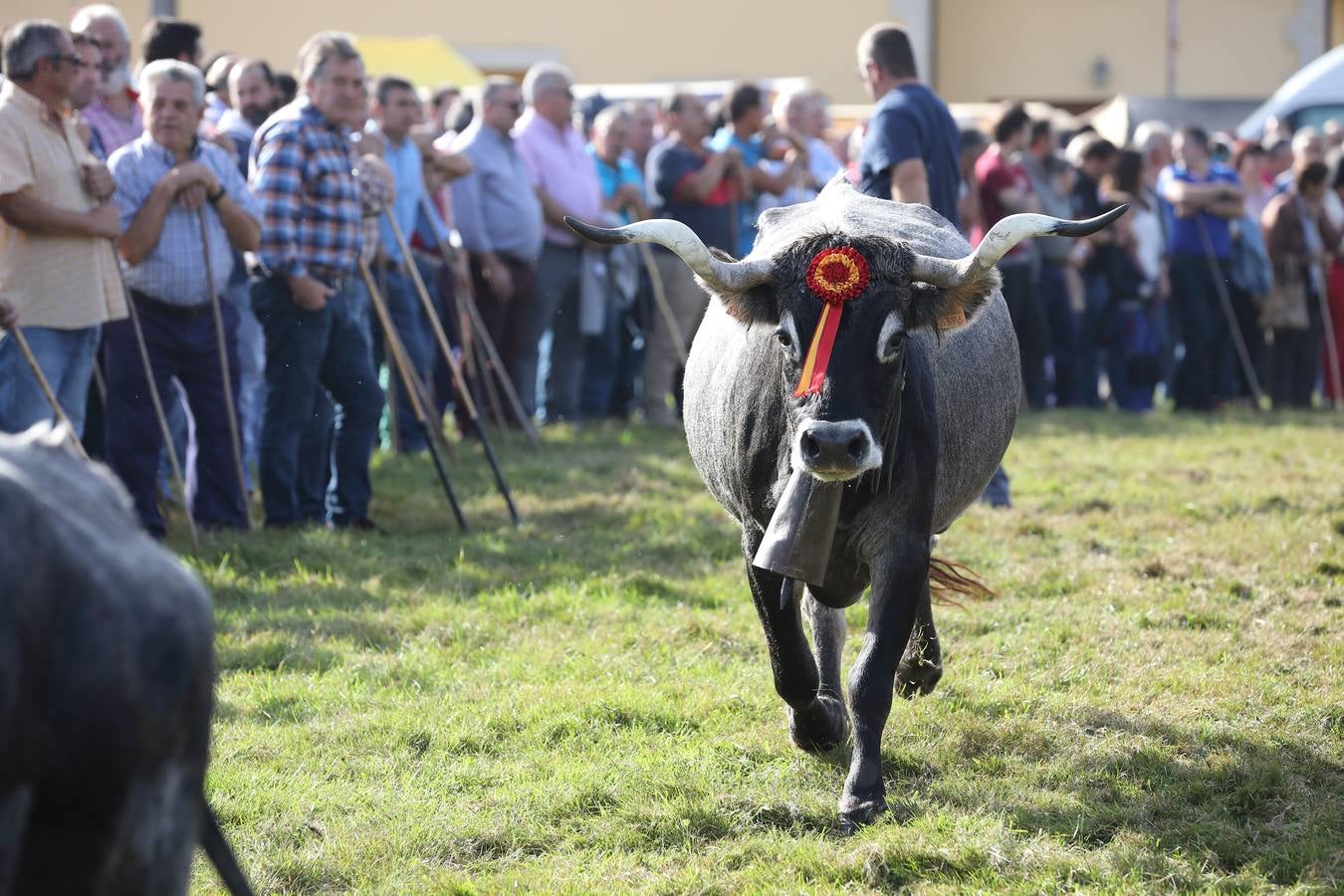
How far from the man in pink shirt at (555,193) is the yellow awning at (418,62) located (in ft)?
22.6

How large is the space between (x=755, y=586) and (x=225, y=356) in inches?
176

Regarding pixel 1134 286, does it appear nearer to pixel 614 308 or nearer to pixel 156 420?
pixel 614 308

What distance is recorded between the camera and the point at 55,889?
8.09ft

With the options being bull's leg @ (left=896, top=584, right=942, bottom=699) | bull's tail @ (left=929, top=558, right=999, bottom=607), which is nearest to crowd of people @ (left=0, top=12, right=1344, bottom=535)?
bull's tail @ (left=929, top=558, right=999, bottom=607)

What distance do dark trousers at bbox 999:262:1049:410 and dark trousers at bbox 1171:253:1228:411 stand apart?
1.42m

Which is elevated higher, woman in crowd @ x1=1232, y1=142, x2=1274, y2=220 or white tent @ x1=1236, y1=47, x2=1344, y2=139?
white tent @ x1=1236, y1=47, x2=1344, y2=139

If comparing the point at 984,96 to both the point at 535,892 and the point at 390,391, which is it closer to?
the point at 390,391

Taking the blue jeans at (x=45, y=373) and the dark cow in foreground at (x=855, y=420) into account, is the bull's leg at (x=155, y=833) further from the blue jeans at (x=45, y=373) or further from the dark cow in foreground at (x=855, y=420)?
the blue jeans at (x=45, y=373)

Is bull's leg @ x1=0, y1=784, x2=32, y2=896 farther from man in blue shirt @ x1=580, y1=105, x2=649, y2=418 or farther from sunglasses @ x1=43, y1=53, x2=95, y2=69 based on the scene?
man in blue shirt @ x1=580, y1=105, x2=649, y2=418

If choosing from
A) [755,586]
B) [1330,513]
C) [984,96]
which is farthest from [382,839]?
[984,96]

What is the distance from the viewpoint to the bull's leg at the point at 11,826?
2320mm

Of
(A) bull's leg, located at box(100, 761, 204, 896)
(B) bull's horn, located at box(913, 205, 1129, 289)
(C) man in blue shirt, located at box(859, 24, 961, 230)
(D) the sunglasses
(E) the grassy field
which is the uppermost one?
(D) the sunglasses

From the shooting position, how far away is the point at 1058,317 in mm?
15109

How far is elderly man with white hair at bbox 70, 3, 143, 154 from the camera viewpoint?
9125 millimetres
